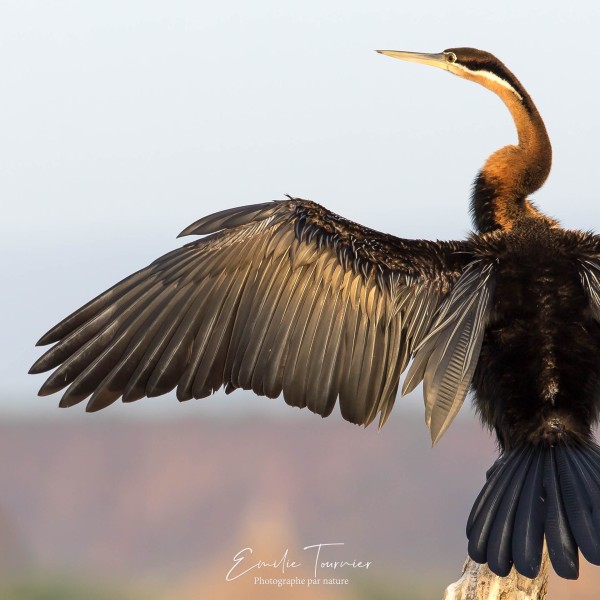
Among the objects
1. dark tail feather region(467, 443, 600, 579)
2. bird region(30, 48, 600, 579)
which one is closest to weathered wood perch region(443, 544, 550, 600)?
dark tail feather region(467, 443, 600, 579)

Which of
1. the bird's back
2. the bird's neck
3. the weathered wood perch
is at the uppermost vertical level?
the bird's neck

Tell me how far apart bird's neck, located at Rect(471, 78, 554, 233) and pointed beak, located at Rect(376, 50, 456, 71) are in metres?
0.52

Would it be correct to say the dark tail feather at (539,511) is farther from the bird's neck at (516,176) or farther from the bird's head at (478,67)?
the bird's head at (478,67)

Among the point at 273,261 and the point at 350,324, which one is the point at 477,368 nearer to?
the point at 350,324

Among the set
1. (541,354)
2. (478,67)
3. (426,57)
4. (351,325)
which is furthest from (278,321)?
(426,57)

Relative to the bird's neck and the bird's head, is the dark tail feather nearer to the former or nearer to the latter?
the bird's neck

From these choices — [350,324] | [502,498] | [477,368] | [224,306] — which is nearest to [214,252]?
[224,306]

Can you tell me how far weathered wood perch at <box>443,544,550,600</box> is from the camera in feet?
12.0

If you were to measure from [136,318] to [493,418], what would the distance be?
1457mm

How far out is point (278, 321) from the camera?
163 inches

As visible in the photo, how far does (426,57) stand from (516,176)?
105cm

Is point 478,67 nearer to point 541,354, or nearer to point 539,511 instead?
point 541,354

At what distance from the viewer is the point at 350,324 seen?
4.13 metres

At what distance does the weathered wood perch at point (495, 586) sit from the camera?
3660 mm
